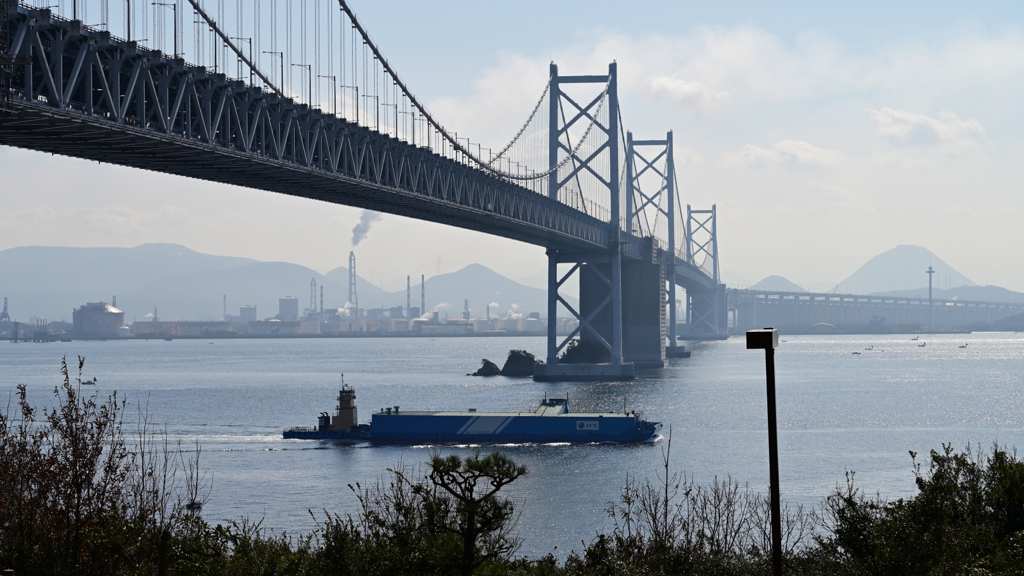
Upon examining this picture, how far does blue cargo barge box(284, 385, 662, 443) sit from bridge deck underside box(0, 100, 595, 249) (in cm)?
940

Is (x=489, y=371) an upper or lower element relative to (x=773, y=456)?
lower

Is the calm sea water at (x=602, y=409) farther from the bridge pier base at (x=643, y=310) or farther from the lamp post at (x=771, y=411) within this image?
the lamp post at (x=771, y=411)

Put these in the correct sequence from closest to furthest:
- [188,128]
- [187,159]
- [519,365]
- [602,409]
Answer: [188,128] < [187,159] < [602,409] < [519,365]

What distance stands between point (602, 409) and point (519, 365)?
37.8 m

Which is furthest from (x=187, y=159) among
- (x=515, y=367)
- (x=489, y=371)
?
(x=489, y=371)

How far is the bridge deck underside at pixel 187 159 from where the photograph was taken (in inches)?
941

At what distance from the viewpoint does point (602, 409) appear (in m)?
59.7

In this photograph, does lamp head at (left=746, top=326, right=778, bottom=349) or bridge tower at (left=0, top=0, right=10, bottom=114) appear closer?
lamp head at (left=746, top=326, right=778, bottom=349)

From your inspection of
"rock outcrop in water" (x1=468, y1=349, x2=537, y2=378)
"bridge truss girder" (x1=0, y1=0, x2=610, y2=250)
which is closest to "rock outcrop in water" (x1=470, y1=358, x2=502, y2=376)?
"rock outcrop in water" (x1=468, y1=349, x2=537, y2=378)

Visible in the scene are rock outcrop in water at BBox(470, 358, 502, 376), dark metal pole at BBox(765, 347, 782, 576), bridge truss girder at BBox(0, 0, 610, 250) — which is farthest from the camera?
rock outcrop in water at BBox(470, 358, 502, 376)

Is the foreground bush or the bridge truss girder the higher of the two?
the bridge truss girder

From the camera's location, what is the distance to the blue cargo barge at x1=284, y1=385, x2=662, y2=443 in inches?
1896

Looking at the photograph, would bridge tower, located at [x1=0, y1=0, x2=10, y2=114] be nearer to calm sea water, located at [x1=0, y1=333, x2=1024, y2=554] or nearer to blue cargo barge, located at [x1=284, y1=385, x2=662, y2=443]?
calm sea water, located at [x1=0, y1=333, x2=1024, y2=554]

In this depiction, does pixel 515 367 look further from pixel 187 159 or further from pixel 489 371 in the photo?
pixel 187 159
